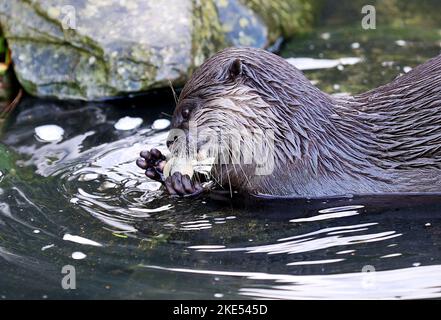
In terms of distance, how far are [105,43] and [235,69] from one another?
6.27 ft

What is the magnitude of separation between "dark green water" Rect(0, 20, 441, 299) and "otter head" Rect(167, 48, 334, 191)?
27cm

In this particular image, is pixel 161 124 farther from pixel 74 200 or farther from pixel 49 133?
pixel 74 200

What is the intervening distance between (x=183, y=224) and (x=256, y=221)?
14.4 inches

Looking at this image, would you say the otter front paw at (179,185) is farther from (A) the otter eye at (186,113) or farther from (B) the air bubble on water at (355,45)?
(B) the air bubble on water at (355,45)

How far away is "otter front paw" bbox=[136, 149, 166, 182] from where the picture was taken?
460 cm

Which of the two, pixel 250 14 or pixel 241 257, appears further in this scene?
pixel 250 14

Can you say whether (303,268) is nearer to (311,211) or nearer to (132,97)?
(311,211)

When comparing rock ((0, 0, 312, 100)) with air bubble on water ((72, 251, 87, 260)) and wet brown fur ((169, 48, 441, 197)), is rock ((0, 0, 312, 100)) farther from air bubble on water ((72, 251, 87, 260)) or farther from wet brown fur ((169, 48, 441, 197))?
air bubble on water ((72, 251, 87, 260))

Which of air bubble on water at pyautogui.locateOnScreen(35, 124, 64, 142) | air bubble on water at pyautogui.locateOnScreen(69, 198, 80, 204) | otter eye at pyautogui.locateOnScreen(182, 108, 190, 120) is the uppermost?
air bubble on water at pyautogui.locateOnScreen(35, 124, 64, 142)

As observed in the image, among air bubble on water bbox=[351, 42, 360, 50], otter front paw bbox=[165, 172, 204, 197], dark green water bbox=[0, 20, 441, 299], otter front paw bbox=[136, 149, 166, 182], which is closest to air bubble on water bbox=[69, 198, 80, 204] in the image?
dark green water bbox=[0, 20, 441, 299]

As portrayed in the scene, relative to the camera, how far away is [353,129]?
4.50 meters

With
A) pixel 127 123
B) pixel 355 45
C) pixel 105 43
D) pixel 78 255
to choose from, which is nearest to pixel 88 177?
pixel 127 123

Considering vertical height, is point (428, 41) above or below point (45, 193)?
above
